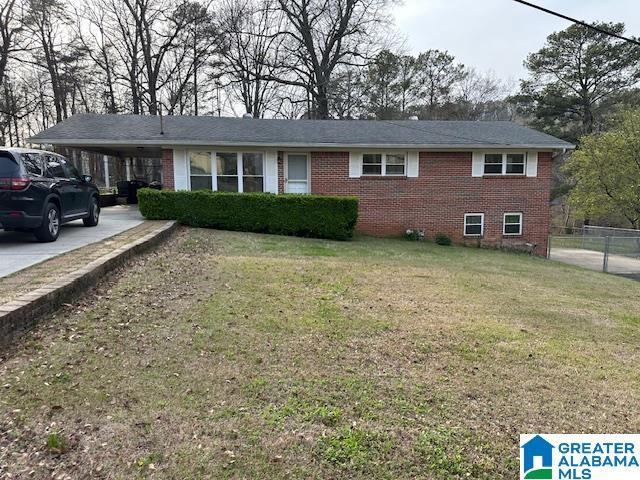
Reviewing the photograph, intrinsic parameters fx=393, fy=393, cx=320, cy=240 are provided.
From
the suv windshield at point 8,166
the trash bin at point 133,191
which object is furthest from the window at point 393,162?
the trash bin at point 133,191

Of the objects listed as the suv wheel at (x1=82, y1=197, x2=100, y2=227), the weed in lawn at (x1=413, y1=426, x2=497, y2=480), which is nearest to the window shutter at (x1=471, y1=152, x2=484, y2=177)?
the suv wheel at (x1=82, y1=197, x2=100, y2=227)

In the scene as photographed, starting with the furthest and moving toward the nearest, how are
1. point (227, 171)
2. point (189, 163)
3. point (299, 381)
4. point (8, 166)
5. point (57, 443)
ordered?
point (227, 171) < point (189, 163) < point (8, 166) < point (299, 381) < point (57, 443)

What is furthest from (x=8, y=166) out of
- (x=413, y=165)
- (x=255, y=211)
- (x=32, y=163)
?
(x=413, y=165)

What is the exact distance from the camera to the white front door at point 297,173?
531 inches

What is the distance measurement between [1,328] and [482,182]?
13.8 m

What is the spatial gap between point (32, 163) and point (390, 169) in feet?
33.6

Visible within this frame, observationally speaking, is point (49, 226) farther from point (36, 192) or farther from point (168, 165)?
point (168, 165)

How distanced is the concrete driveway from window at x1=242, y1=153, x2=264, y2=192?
410 centimetres

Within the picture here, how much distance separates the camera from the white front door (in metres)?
13.5

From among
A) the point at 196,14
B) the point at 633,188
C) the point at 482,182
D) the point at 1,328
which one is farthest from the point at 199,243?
the point at 633,188

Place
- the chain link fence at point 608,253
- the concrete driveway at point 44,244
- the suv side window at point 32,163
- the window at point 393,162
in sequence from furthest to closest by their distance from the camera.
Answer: the chain link fence at point 608,253 → the window at point 393,162 → the suv side window at point 32,163 → the concrete driveway at point 44,244

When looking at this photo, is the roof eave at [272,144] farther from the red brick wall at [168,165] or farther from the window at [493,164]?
the window at [493,164]

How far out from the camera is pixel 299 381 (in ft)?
9.82

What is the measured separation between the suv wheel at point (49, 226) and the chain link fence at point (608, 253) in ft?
51.5
